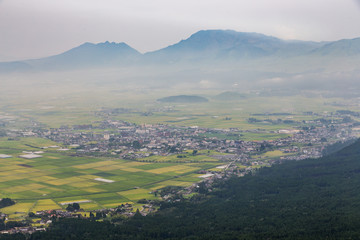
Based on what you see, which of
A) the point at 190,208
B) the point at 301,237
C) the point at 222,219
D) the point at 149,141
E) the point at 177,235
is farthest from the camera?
the point at 149,141

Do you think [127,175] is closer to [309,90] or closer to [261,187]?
[261,187]

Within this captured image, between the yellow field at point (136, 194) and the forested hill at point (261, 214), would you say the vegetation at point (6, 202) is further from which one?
the yellow field at point (136, 194)

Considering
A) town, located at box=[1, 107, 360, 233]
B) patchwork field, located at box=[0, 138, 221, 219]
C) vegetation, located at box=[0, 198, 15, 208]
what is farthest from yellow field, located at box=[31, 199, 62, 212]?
vegetation, located at box=[0, 198, 15, 208]

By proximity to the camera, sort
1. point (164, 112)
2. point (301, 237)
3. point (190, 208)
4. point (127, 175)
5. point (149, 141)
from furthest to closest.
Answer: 1. point (164, 112)
2. point (149, 141)
3. point (127, 175)
4. point (190, 208)
5. point (301, 237)

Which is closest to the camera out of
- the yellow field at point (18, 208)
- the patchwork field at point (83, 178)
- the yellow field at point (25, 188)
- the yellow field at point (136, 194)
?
the yellow field at point (18, 208)

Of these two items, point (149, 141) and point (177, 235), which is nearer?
point (177, 235)

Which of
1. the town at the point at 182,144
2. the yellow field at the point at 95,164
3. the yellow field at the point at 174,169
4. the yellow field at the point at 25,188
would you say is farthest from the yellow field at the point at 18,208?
the yellow field at the point at 174,169

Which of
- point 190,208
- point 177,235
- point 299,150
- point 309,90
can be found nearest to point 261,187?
point 190,208

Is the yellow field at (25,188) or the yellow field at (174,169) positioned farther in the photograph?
the yellow field at (174,169)

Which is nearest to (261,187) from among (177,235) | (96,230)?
(177,235)
